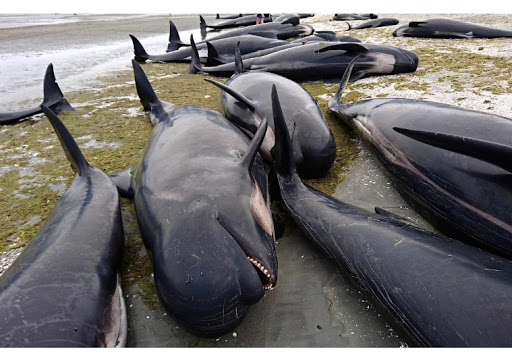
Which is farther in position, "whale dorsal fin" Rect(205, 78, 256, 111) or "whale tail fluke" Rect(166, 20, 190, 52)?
"whale tail fluke" Rect(166, 20, 190, 52)

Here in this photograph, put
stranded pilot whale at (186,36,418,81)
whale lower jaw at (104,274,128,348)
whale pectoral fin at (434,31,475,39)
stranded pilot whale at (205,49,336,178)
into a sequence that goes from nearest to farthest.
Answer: whale lower jaw at (104,274,128,348)
stranded pilot whale at (205,49,336,178)
stranded pilot whale at (186,36,418,81)
whale pectoral fin at (434,31,475,39)

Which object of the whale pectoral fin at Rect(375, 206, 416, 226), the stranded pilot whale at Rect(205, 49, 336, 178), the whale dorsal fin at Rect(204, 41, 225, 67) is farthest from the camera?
the whale dorsal fin at Rect(204, 41, 225, 67)

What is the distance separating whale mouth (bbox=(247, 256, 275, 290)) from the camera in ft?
7.37

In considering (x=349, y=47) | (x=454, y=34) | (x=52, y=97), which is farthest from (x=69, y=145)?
(x=454, y=34)

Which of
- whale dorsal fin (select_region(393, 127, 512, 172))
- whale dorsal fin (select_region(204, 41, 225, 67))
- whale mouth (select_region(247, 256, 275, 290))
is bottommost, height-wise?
whale dorsal fin (select_region(204, 41, 225, 67))

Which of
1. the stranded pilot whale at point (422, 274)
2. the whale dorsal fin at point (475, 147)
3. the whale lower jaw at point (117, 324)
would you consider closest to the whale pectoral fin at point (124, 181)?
the whale lower jaw at point (117, 324)

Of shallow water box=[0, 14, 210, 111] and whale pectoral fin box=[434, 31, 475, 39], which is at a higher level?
whale pectoral fin box=[434, 31, 475, 39]

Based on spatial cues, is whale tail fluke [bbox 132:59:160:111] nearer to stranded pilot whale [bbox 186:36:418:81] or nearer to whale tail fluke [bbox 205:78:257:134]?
whale tail fluke [bbox 205:78:257:134]

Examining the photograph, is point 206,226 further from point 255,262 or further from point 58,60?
point 58,60

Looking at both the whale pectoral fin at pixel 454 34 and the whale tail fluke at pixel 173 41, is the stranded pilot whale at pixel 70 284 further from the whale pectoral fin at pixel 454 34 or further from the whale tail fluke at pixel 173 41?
the whale pectoral fin at pixel 454 34

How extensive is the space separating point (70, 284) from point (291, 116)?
8.88ft

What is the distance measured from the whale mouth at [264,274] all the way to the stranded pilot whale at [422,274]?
56 centimetres

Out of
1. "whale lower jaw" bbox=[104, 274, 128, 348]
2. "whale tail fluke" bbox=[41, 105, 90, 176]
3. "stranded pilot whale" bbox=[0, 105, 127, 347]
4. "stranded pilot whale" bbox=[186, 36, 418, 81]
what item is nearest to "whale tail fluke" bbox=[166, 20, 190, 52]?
"stranded pilot whale" bbox=[186, 36, 418, 81]

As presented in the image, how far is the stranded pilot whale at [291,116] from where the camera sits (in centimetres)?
373
